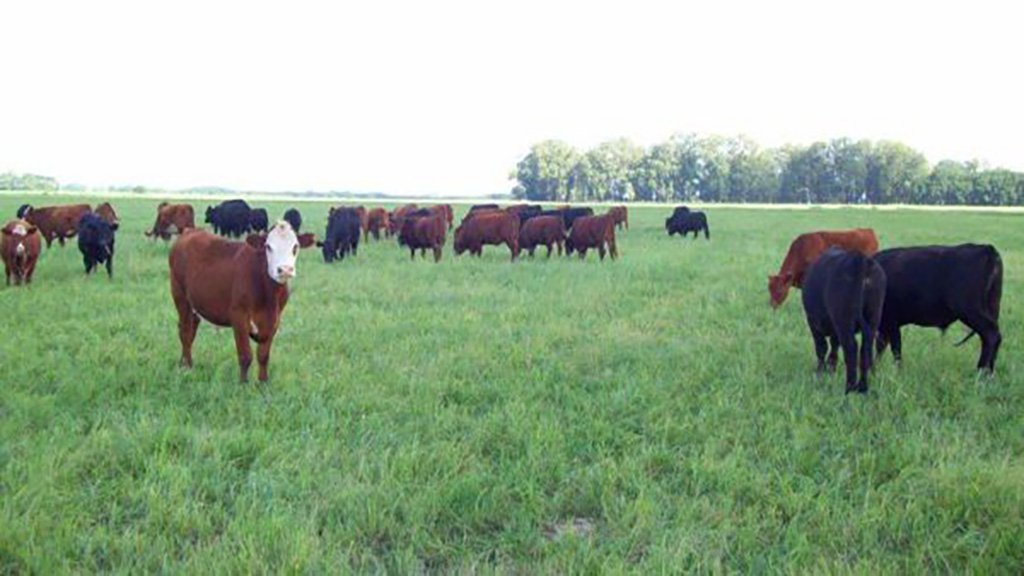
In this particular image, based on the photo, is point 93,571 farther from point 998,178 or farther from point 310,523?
point 998,178

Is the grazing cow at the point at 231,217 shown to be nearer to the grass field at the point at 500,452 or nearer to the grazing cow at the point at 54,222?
the grazing cow at the point at 54,222

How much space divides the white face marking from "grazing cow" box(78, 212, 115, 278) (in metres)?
8.24

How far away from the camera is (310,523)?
3.37m

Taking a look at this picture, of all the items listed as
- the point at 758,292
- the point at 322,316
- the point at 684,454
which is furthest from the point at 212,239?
the point at 758,292

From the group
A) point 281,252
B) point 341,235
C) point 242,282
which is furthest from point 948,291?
point 341,235

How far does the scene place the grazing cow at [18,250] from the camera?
10.8 meters

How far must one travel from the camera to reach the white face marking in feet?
18.2

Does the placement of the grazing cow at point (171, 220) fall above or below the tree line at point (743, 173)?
below

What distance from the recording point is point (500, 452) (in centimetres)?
446

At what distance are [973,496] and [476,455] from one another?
2.82 meters

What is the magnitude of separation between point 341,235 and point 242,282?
11.5 metres

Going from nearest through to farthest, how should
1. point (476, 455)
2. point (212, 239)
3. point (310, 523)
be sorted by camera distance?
point (310, 523), point (476, 455), point (212, 239)

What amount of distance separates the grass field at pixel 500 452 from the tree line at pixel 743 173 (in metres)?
104

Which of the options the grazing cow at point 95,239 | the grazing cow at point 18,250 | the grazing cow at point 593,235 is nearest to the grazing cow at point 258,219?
the grazing cow at point 95,239
